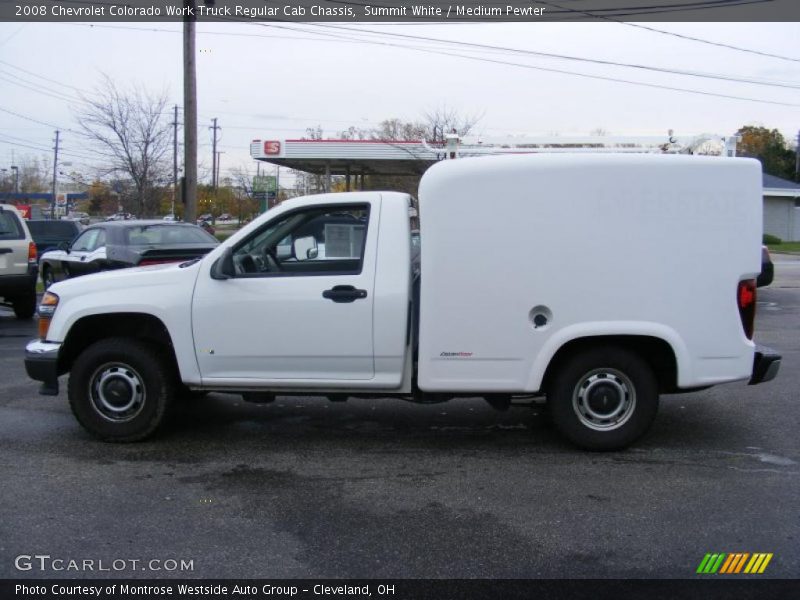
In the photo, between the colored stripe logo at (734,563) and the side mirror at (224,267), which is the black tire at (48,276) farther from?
the colored stripe logo at (734,563)

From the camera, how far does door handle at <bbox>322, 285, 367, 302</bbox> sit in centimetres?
562

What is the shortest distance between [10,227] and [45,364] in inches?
310

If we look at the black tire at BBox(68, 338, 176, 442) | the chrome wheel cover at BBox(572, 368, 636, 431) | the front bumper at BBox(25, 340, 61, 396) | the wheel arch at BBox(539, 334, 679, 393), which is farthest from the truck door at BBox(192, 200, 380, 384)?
the chrome wheel cover at BBox(572, 368, 636, 431)

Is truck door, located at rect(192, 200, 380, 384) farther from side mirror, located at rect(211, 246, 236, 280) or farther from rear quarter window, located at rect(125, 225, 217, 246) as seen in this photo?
rear quarter window, located at rect(125, 225, 217, 246)

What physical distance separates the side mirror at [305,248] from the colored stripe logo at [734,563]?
339 centimetres

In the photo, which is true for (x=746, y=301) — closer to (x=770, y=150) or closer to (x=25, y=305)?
(x=25, y=305)

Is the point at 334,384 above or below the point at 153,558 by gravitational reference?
above

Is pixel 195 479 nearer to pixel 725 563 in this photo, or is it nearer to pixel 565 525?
pixel 565 525

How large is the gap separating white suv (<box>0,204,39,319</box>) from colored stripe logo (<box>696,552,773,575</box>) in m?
11.7

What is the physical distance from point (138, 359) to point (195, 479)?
1.14m

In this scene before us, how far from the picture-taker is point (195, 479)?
17.5ft

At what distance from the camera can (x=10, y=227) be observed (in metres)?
12.8
